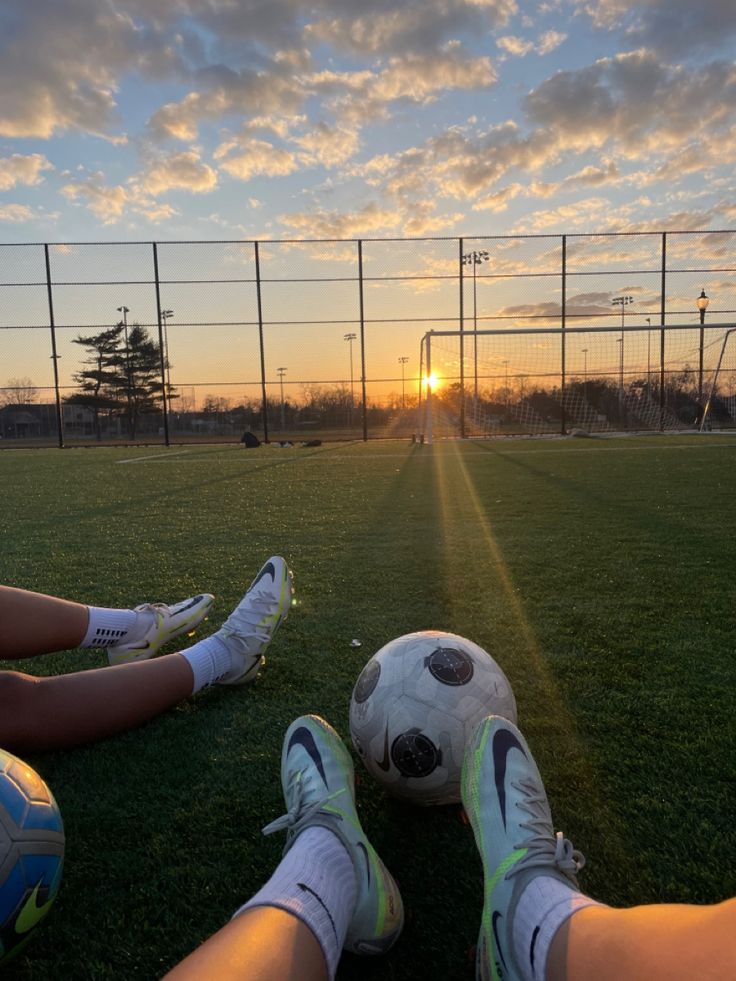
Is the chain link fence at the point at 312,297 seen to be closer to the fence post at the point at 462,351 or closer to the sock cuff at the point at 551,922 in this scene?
the fence post at the point at 462,351

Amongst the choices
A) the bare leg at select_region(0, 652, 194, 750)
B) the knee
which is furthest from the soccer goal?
the knee

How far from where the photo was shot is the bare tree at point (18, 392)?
2138 cm

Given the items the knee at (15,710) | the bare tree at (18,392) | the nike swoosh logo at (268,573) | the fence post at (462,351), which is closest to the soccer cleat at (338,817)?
the knee at (15,710)

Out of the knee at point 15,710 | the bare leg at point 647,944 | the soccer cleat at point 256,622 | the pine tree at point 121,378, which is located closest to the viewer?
the bare leg at point 647,944

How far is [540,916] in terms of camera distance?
1.00 meters

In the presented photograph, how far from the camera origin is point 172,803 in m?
1.50

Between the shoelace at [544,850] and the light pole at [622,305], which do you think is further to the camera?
the light pole at [622,305]

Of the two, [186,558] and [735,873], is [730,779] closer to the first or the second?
[735,873]

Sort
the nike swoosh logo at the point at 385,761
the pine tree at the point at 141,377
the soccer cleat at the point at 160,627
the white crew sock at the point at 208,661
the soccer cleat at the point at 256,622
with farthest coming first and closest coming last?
the pine tree at the point at 141,377
the soccer cleat at the point at 160,627
the soccer cleat at the point at 256,622
the white crew sock at the point at 208,661
the nike swoosh logo at the point at 385,761

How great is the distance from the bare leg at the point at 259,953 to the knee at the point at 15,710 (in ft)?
3.13

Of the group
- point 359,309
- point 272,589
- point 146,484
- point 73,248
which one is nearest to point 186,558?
point 272,589

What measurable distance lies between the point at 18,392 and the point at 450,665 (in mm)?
25155

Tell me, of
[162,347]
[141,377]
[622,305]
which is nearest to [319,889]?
[162,347]

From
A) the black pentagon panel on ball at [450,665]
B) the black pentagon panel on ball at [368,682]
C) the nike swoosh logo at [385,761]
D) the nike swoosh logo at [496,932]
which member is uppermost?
the black pentagon panel on ball at [450,665]
